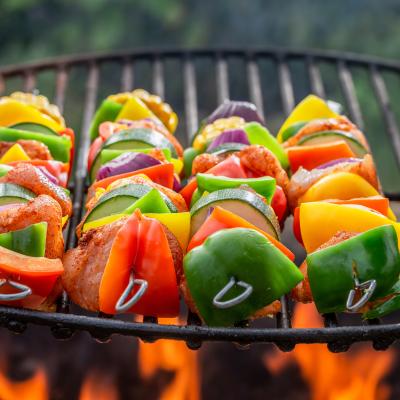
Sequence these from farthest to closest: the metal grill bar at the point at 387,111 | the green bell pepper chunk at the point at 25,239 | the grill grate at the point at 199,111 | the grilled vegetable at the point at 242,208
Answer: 1. the metal grill bar at the point at 387,111
2. the grilled vegetable at the point at 242,208
3. the green bell pepper chunk at the point at 25,239
4. the grill grate at the point at 199,111

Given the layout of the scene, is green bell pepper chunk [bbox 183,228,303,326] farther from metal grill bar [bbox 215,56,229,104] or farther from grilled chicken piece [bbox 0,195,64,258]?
metal grill bar [bbox 215,56,229,104]

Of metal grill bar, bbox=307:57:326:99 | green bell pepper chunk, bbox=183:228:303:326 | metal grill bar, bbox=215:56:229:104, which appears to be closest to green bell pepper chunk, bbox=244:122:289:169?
green bell pepper chunk, bbox=183:228:303:326

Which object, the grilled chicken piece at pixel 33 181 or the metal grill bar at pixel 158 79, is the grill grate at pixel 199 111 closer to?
the metal grill bar at pixel 158 79

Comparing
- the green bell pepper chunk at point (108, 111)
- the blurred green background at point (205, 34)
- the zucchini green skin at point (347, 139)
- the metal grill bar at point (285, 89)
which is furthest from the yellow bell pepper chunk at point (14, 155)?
the blurred green background at point (205, 34)

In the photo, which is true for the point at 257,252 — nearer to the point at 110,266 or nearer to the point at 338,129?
the point at 110,266

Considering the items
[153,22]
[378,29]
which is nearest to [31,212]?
[153,22]

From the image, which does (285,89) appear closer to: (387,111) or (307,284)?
(387,111)

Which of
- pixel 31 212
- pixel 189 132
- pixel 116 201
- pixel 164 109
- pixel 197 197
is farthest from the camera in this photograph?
pixel 189 132
